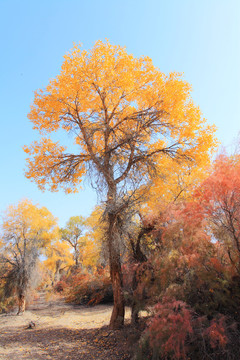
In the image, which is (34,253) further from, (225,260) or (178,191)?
(225,260)

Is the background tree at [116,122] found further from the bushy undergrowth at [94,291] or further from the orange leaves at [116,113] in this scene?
the bushy undergrowth at [94,291]

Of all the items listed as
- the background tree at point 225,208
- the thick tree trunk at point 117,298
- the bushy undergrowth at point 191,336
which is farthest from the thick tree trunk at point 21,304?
the background tree at point 225,208

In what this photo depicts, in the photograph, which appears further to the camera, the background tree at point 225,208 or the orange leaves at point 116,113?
the orange leaves at point 116,113

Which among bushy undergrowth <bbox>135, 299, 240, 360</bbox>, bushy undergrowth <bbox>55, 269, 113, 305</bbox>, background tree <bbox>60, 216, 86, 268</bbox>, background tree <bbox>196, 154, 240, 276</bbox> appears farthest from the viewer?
background tree <bbox>60, 216, 86, 268</bbox>

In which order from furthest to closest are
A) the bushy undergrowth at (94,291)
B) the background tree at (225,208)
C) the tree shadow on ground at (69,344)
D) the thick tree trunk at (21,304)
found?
the bushy undergrowth at (94,291) < the thick tree trunk at (21,304) < the tree shadow on ground at (69,344) < the background tree at (225,208)

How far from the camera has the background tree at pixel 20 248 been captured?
→ 13.9m

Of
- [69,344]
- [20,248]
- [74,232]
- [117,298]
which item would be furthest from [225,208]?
[74,232]

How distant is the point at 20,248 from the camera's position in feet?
47.7

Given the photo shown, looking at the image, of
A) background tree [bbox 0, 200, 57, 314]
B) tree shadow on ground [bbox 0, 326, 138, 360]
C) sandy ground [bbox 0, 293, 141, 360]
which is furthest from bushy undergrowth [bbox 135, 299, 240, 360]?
background tree [bbox 0, 200, 57, 314]

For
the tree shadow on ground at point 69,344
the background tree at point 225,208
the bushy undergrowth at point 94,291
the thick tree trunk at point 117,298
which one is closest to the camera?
the background tree at point 225,208

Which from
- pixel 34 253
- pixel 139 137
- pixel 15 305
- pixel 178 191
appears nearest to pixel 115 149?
pixel 139 137

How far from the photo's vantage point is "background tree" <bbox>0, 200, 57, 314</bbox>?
45.4 feet

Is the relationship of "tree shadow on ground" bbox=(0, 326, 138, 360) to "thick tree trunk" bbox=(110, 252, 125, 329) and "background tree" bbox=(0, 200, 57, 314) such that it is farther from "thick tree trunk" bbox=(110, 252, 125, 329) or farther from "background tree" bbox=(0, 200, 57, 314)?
"background tree" bbox=(0, 200, 57, 314)

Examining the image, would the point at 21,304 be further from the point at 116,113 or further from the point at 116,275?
the point at 116,113
